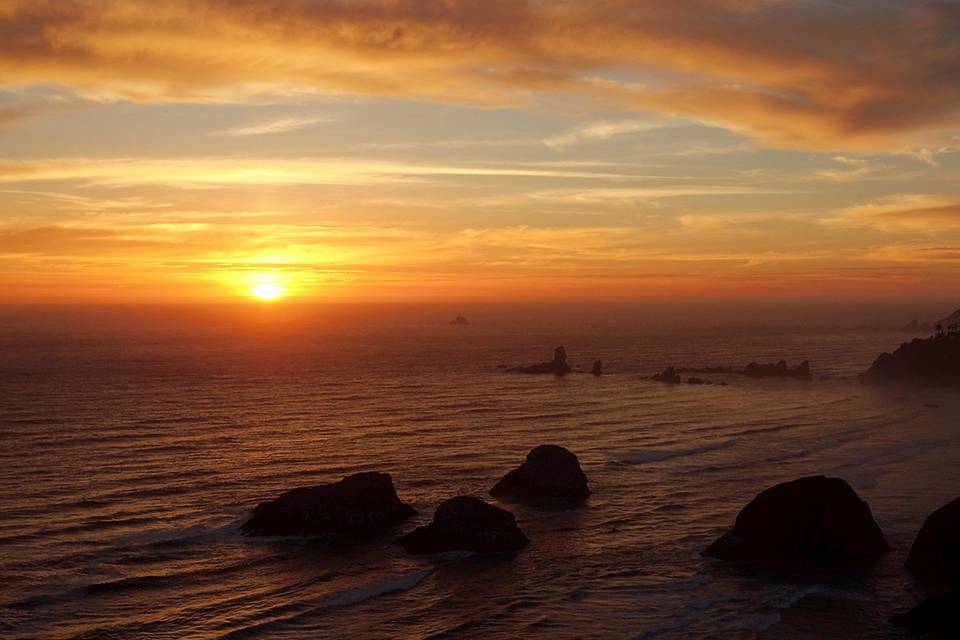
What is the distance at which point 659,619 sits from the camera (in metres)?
36.2

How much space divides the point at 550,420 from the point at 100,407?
51638mm

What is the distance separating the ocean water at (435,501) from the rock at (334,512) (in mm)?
1385

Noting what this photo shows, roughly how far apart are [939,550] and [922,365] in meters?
105

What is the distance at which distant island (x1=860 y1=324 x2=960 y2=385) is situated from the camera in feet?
432

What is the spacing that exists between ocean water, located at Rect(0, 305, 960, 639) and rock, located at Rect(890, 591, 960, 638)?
101 centimetres

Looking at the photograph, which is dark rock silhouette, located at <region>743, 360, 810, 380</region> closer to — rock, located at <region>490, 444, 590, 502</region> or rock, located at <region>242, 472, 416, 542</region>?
rock, located at <region>490, 444, 590, 502</region>

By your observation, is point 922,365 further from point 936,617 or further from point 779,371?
point 936,617

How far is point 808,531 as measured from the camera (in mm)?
43156

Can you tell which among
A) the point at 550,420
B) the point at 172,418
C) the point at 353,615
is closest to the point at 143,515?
the point at 353,615

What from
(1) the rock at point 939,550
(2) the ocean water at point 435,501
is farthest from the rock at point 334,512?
(1) the rock at point 939,550

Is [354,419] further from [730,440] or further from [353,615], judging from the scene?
[353,615]

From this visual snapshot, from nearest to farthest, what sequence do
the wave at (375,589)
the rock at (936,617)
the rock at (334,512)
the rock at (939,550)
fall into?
the rock at (936,617) → the wave at (375,589) → the rock at (939,550) → the rock at (334,512)

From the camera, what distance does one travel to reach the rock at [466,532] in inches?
1770

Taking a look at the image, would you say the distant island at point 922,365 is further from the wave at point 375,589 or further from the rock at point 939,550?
the wave at point 375,589
